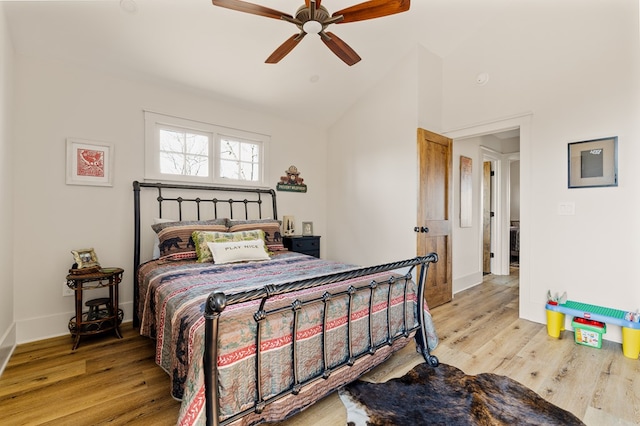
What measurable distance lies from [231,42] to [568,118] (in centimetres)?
346

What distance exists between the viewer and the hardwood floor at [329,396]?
5.49 ft

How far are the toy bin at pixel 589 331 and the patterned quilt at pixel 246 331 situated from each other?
1492 mm

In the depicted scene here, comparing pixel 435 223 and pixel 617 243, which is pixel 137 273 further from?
pixel 617 243

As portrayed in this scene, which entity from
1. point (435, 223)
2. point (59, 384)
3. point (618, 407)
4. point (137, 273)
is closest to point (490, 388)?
point (618, 407)

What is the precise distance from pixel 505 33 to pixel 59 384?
5146 mm

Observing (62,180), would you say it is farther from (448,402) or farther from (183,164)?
(448,402)

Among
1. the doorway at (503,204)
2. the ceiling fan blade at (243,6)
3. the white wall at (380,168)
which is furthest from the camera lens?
the white wall at (380,168)

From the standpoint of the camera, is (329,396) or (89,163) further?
(89,163)

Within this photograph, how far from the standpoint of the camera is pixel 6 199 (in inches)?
89.3

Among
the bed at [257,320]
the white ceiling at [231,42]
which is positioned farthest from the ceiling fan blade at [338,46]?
the bed at [257,320]

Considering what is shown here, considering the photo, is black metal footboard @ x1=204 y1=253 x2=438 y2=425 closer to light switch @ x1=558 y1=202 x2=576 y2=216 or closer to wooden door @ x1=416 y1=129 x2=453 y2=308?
wooden door @ x1=416 y1=129 x2=453 y2=308

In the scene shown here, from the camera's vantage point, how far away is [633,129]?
2582 millimetres

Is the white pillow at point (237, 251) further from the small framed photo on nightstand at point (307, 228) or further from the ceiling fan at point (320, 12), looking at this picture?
the ceiling fan at point (320, 12)

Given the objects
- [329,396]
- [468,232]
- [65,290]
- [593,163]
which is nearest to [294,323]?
[329,396]
